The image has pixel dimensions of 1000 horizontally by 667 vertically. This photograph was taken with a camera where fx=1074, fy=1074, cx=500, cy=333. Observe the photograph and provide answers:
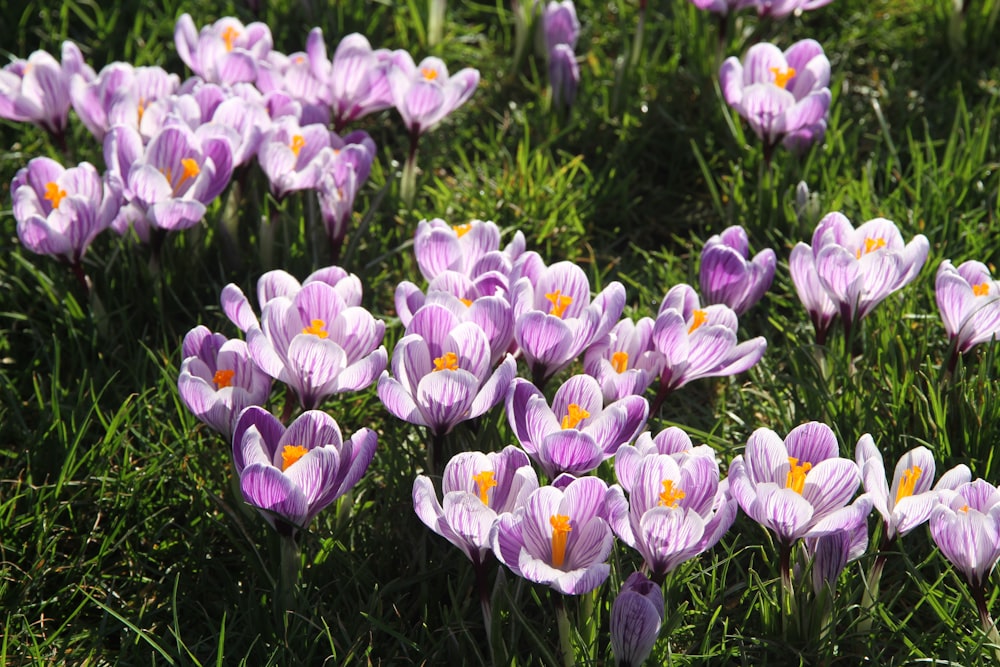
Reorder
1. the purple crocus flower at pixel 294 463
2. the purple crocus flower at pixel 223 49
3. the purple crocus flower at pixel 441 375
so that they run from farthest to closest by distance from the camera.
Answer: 1. the purple crocus flower at pixel 223 49
2. the purple crocus flower at pixel 441 375
3. the purple crocus flower at pixel 294 463

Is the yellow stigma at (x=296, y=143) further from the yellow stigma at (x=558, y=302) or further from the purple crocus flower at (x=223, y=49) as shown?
the yellow stigma at (x=558, y=302)

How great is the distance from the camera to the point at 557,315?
2158 millimetres

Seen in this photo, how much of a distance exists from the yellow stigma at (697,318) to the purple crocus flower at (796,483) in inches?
14.5

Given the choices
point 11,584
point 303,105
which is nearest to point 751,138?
point 303,105

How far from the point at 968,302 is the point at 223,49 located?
6.61ft

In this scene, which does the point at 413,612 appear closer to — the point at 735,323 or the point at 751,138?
the point at 735,323

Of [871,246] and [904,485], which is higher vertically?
[871,246]

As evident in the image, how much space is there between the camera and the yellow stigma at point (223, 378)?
1998 millimetres

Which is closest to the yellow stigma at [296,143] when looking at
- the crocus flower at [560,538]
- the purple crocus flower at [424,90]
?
the purple crocus flower at [424,90]

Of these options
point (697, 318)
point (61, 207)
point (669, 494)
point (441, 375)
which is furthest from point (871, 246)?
point (61, 207)

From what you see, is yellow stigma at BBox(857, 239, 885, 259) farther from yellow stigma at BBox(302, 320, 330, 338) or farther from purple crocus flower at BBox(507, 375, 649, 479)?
yellow stigma at BBox(302, 320, 330, 338)

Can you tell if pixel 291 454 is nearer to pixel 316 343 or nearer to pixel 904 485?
pixel 316 343

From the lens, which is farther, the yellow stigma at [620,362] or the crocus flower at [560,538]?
the yellow stigma at [620,362]

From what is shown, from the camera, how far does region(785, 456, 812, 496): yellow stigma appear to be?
5.90 feet
